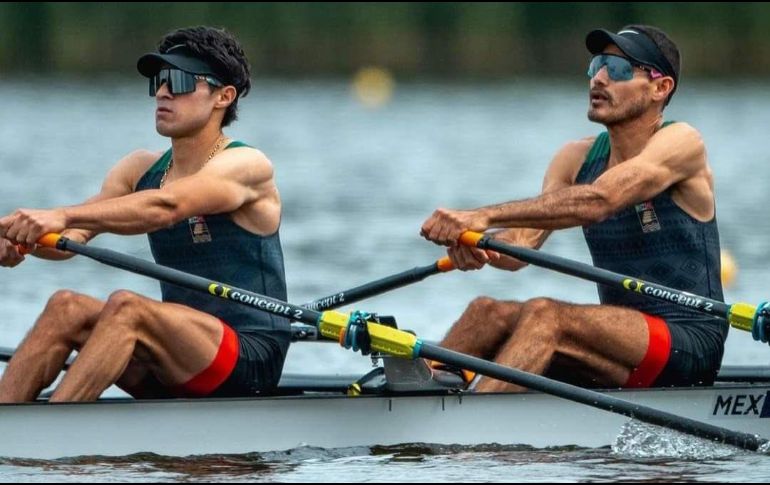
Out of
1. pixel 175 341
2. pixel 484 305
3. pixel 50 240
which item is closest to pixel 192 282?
pixel 175 341

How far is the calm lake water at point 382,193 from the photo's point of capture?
27.8 feet

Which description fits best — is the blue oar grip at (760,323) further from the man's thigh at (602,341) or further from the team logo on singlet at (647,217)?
the team logo on singlet at (647,217)

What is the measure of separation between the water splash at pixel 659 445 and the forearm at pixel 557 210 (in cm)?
105

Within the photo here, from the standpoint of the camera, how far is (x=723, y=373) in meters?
10.0

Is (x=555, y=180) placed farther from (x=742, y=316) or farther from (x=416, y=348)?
(x=416, y=348)

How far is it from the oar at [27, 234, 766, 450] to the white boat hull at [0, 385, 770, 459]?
0.25m

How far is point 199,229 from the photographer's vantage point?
343 inches

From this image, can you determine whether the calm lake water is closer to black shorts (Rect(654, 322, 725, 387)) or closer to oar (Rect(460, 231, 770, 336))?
black shorts (Rect(654, 322, 725, 387))

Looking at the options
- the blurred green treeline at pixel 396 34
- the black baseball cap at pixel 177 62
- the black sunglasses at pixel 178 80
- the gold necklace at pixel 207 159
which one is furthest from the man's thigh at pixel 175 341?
the blurred green treeline at pixel 396 34

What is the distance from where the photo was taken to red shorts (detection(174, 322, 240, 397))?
8414 mm

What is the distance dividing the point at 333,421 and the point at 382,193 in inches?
638

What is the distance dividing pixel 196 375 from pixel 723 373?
10.6 ft

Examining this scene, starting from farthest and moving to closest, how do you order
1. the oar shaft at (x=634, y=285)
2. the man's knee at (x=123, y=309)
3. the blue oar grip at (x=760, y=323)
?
the oar shaft at (x=634, y=285)
the blue oar grip at (x=760, y=323)
the man's knee at (x=123, y=309)

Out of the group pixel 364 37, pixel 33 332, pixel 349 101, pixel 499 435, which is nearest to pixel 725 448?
pixel 499 435
